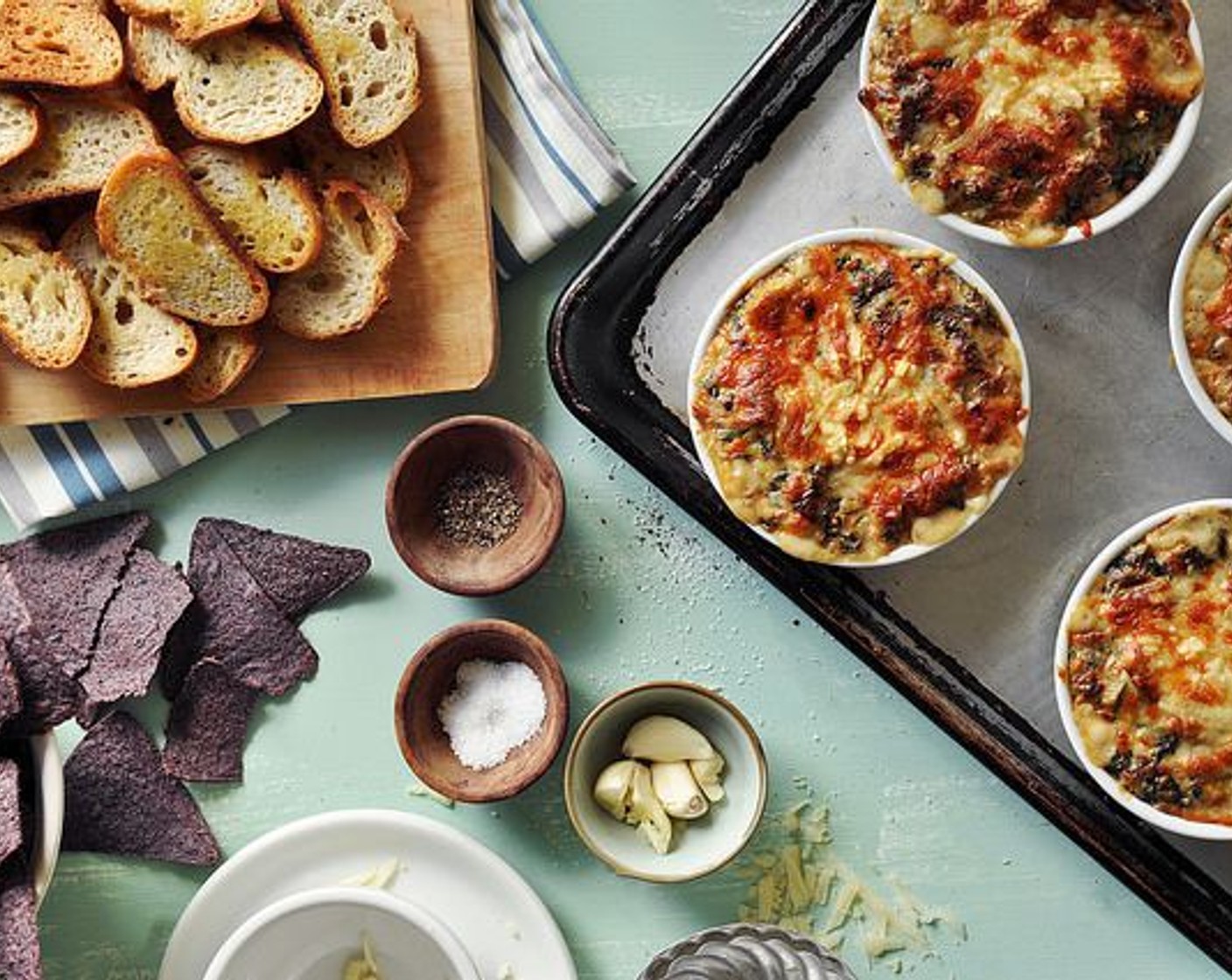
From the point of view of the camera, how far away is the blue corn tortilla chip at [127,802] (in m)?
3.25

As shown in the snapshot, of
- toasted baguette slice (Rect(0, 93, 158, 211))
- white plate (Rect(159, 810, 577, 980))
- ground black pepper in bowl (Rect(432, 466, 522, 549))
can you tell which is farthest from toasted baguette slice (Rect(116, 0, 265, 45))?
white plate (Rect(159, 810, 577, 980))

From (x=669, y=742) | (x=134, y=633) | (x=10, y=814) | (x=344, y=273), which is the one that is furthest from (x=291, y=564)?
(x=669, y=742)

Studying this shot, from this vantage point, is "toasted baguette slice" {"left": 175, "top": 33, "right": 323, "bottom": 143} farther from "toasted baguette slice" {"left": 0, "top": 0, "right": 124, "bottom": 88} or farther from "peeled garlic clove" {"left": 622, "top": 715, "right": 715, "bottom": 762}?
"peeled garlic clove" {"left": 622, "top": 715, "right": 715, "bottom": 762}

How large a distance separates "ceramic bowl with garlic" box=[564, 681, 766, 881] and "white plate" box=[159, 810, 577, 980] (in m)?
0.20

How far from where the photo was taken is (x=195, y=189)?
121 inches

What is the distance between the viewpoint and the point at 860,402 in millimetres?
2908

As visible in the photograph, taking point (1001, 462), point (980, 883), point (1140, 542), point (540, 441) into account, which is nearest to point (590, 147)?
point (540, 441)

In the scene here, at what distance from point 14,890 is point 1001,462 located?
5.79 ft

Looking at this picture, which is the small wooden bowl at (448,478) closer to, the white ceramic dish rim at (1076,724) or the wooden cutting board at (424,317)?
the wooden cutting board at (424,317)

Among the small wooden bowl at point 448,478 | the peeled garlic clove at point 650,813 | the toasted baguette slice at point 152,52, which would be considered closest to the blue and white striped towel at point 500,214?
the small wooden bowl at point 448,478

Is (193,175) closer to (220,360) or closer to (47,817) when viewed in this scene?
(220,360)

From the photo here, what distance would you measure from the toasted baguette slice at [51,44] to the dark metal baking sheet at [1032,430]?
35.0 inches

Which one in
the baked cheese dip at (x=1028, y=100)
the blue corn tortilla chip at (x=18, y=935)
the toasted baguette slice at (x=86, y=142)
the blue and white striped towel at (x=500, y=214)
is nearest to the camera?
the baked cheese dip at (x=1028, y=100)

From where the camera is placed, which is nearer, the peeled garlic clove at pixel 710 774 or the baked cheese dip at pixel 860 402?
the baked cheese dip at pixel 860 402
